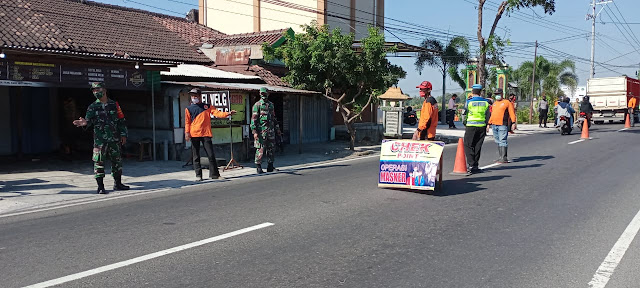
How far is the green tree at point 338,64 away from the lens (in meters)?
15.7

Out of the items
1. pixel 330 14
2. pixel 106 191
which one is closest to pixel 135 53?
pixel 106 191


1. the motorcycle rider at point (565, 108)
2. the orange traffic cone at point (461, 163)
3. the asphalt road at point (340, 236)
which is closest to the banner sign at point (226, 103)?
the asphalt road at point (340, 236)

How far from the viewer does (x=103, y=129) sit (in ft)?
29.4

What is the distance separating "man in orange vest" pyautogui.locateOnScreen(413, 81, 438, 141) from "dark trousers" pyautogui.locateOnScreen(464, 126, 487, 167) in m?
1.83

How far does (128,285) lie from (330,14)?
20.3 m

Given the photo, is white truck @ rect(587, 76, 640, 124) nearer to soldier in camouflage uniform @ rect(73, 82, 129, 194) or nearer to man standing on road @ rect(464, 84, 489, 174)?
man standing on road @ rect(464, 84, 489, 174)

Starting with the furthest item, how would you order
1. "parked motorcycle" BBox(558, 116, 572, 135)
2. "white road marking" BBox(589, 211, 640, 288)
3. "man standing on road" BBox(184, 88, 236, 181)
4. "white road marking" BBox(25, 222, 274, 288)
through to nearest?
"parked motorcycle" BBox(558, 116, 572, 135)
"man standing on road" BBox(184, 88, 236, 181)
"white road marking" BBox(589, 211, 640, 288)
"white road marking" BBox(25, 222, 274, 288)

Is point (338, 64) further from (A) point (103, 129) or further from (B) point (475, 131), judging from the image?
(A) point (103, 129)

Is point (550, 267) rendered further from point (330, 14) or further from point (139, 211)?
point (330, 14)

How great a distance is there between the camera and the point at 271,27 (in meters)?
25.4

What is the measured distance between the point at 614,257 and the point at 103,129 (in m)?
7.88

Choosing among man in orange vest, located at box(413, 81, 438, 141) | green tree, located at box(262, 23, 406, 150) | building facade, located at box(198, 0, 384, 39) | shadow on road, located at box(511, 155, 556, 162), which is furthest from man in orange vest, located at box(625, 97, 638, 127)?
man in orange vest, located at box(413, 81, 438, 141)

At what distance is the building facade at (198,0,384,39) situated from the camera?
23391mm

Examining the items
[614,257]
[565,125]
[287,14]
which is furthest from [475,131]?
[287,14]
